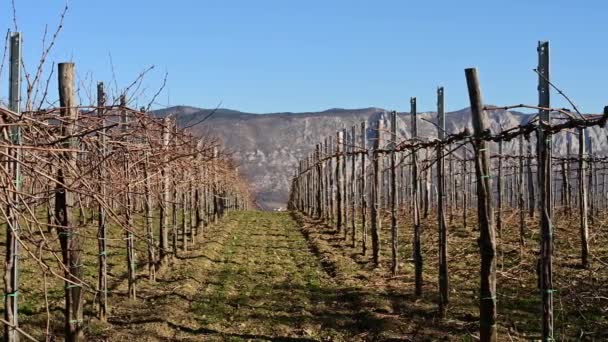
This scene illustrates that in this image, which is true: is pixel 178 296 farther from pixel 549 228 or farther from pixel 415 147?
pixel 549 228

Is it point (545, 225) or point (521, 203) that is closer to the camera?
point (545, 225)

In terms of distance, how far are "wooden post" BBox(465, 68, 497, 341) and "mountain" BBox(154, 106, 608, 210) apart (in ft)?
402

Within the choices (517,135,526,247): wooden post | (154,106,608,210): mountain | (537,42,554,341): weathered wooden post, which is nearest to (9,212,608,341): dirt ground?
(537,42,554,341): weathered wooden post

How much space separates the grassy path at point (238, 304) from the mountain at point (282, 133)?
114 meters

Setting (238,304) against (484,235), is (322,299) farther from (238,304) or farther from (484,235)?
(484,235)

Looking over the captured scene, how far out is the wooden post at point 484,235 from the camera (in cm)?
606

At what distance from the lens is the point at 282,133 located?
17025 centimetres

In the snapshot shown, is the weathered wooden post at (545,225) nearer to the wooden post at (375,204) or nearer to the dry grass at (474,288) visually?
the dry grass at (474,288)

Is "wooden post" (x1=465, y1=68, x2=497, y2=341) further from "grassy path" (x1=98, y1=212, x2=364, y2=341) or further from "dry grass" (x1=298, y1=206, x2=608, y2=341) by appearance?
"grassy path" (x1=98, y1=212, x2=364, y2=341)

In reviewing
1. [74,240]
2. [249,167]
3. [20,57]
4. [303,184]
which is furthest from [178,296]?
[249,167]

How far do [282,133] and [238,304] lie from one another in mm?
160796

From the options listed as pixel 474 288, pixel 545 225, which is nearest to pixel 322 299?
pixel 474 288

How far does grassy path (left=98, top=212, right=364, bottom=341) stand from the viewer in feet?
26.4

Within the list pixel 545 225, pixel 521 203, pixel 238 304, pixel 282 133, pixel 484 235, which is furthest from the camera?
pixel 282 133
